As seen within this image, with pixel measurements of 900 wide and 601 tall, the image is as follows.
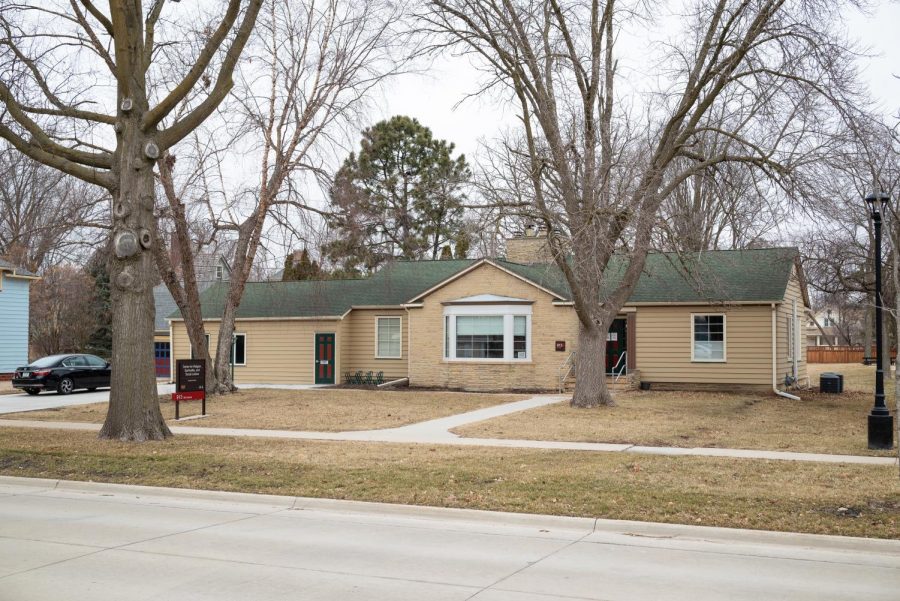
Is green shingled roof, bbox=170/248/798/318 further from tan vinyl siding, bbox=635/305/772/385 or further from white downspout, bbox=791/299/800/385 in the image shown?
white downspout, bbox=791/299/800/385

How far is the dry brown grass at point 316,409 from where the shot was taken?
19594 mm

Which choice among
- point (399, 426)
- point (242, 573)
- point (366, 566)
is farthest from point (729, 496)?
point (399, 426)

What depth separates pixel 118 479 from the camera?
1237 cm

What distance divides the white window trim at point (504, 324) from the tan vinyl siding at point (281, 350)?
212 inches

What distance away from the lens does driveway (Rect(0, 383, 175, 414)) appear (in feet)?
81.9

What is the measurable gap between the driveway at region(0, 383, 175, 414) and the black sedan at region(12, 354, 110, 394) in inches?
13.3

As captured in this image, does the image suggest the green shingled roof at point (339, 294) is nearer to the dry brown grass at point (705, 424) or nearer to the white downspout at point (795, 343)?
the dry brown grass at point (705, 424)

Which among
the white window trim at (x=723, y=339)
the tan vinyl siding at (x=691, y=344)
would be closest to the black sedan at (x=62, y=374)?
the tan vinyl siding at (x=691, y=344)

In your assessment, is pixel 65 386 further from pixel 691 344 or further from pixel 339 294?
pixel 691 344

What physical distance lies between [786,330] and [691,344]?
12.6 ft

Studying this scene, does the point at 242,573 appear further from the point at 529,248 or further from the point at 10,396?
the point at 529,248

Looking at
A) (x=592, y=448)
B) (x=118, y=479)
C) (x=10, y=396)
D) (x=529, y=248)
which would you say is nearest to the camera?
(x=118, y=479)

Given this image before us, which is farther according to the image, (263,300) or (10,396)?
(263,300)

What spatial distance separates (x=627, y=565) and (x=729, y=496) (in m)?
3.15
